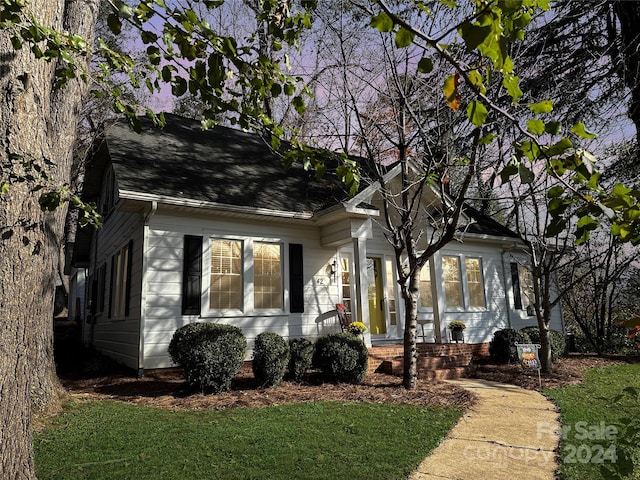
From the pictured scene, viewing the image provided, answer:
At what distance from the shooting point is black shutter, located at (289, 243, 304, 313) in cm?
1006

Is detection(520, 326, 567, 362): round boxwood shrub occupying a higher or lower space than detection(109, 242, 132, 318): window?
lower

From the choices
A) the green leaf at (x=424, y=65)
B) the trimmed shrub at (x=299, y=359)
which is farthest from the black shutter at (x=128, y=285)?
the green leaf at (x=424, y=65)

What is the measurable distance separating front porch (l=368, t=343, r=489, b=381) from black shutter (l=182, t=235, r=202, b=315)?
384 centimetres

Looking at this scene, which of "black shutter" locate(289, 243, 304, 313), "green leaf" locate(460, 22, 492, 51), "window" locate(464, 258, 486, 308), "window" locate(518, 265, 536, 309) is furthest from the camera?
"window" locate(518, 265, 536, 309)

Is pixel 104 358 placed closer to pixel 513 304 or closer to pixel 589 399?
pixel 589 399

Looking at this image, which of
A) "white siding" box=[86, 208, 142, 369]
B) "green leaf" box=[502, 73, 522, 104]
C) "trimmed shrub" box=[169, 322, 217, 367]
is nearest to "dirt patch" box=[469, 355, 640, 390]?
"trimmed shrub" box=[169, 322, 217, 367]

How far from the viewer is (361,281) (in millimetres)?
9750

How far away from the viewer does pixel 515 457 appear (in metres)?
4.51

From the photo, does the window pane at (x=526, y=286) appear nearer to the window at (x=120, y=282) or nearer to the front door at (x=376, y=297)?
the front door at (x=376, y=297)

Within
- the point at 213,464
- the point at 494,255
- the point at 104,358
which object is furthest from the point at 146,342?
the point at 494,255

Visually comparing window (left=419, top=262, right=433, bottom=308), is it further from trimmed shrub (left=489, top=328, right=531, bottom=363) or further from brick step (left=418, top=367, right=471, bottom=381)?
brick step (left=418, top=367, right=471, bottom=381)

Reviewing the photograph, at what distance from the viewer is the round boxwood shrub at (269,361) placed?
7520mm

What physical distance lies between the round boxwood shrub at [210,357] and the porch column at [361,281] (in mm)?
3197

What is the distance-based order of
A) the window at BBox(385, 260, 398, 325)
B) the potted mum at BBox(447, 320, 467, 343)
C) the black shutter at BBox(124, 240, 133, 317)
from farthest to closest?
1. the window at BBox(385, 260, 398, 325)
2. the potted mum at BBox(447, 320, 467, 343)
3. the black shutter at BBox(124, 240, 133, 317)
